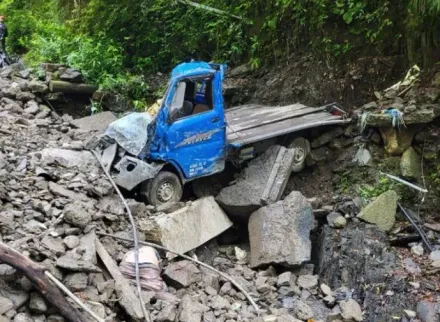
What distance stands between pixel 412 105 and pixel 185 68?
336 cm

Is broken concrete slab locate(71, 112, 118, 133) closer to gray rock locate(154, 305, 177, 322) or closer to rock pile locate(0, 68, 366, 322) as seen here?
rock pile locate(0, 68, 366, 322)

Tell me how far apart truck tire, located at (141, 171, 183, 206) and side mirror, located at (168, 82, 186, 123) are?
78 centimetres

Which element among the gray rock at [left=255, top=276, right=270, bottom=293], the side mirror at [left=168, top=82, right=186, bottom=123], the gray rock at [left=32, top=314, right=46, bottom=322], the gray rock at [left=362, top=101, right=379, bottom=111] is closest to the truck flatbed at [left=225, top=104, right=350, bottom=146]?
the gray rock at [left=362, top=101, right=379, bottom=111]

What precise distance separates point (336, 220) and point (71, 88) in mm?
5692

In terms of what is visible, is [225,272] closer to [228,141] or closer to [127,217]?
[127,217]

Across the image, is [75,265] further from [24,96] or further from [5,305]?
[24,96]

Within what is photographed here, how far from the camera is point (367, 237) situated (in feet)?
22.2

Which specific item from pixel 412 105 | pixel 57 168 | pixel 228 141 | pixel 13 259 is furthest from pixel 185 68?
pixel 13 259

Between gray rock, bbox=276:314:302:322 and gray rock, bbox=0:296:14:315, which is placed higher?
gray rock, bbox=0:296:14:315

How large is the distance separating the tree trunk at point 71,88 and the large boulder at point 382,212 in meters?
5.80

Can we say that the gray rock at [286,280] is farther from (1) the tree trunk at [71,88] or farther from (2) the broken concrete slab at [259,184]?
(1) the tree trunk at [71,88]

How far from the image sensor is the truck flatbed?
762 cm

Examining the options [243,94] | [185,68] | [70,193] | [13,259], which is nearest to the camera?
[13,259]

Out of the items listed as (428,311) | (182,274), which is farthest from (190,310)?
(428,311)
